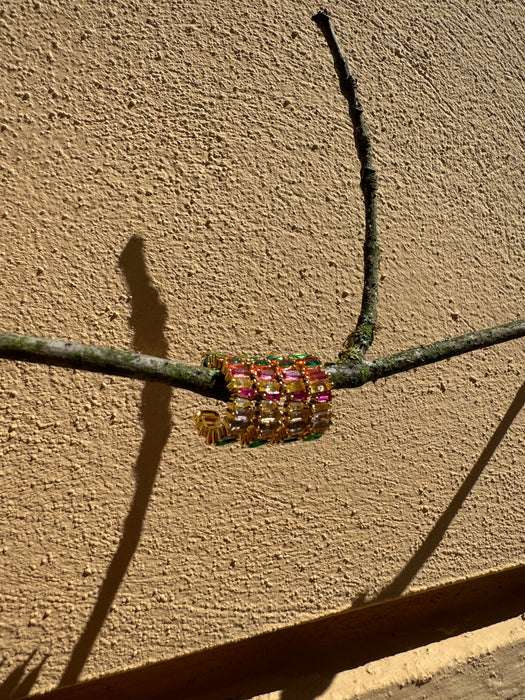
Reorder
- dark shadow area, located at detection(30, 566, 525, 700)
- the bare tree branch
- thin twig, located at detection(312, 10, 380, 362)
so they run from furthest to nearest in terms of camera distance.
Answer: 1. dark shadow area, located at detection(30, 566, 525, 700)
2. thin twig, located at detection(312, 10, 380, 362)
3. the bare tree branch

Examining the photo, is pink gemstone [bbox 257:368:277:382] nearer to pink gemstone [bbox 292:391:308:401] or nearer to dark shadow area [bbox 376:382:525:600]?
pink gemstone [bbox 292:391:308:401]

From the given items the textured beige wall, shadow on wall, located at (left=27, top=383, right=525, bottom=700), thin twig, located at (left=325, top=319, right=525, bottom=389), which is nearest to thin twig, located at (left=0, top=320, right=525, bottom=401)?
thin twig, located at (left=325, top=319, right=525, bottom=389)

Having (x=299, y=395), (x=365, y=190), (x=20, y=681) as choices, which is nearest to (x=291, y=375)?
(x=299, y=395)

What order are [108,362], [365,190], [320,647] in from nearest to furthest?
[108,362] → [365,190] → [320,647]

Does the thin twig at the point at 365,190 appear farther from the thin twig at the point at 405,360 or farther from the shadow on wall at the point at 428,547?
the shadow on wall at the point at 428,547

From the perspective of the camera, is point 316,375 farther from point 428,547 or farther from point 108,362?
point 428,547

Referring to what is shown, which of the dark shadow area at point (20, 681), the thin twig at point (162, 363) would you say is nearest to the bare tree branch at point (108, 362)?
the thin twig at point (162, 363)

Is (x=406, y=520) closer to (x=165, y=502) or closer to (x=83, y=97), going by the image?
(x=165, y=502)
